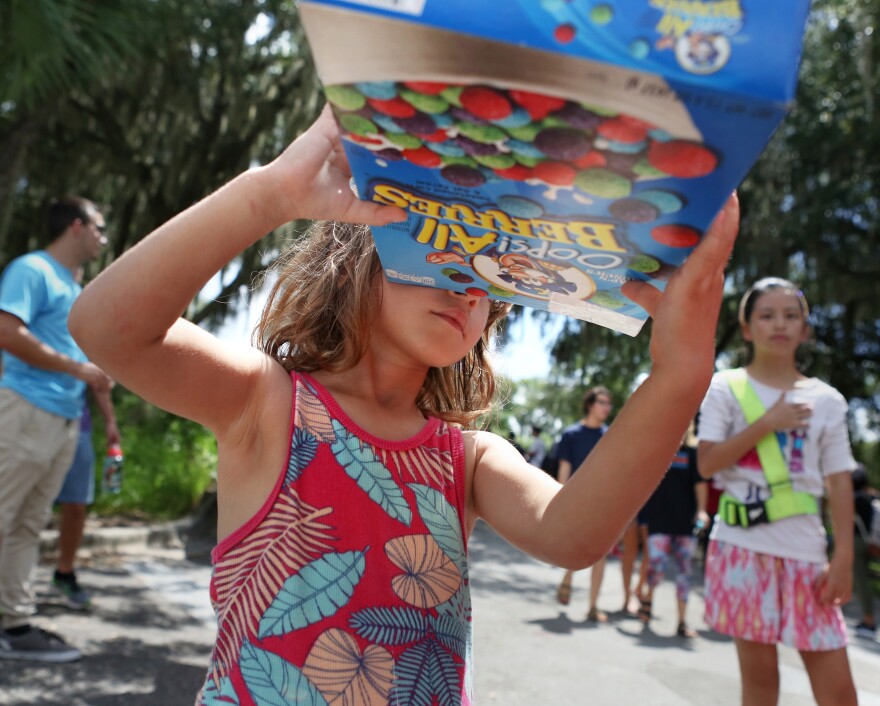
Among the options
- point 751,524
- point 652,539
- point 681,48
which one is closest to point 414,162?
point 681,48

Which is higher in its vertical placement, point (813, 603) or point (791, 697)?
point (813, 603)

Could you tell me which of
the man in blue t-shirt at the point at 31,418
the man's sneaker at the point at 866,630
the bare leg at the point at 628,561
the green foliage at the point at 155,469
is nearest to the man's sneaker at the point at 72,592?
the man in blue t-shirt at the point at 31,418

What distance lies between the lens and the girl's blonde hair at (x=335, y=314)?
1.69 meters

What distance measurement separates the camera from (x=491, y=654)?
5.15 metres

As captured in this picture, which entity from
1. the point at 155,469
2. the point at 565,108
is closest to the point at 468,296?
the point at 565,108

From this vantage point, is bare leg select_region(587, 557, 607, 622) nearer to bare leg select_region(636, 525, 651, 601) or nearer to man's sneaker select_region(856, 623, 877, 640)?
bare leg select_region(636, 525, 651, 601)

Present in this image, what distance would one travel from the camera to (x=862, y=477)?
9.09 m

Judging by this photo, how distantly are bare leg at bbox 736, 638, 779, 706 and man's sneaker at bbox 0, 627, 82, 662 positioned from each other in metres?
3.04

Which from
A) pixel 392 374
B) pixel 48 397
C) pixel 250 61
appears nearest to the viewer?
pixel 392 374

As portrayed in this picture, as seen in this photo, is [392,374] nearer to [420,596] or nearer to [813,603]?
[420,596]

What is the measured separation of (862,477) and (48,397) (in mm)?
8096

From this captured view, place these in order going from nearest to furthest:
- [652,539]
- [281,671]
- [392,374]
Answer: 1. [281,671]
2. [392,374]
3. [652,539]

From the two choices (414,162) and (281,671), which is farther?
(281,671)

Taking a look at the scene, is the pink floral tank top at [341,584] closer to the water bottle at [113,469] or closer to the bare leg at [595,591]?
the water bottle at [113,469]
